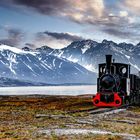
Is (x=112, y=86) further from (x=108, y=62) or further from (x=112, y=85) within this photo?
(x=108, y=62)

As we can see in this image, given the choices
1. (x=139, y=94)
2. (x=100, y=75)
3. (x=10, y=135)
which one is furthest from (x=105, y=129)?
(x=139, y=94)

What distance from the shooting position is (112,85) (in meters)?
55.4

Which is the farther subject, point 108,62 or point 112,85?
point 108,62

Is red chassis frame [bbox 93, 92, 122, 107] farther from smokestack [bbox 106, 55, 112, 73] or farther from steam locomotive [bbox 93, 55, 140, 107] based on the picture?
smokestack [bbox 106, 55, 112, 73]

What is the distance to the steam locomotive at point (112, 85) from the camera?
55328 mm

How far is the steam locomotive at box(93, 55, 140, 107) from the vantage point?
55.3 metres

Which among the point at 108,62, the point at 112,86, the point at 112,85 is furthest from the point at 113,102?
the point at 108,62

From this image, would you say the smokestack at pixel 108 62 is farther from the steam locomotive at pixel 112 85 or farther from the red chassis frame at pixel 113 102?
the red chassis frame at pixel 113 102

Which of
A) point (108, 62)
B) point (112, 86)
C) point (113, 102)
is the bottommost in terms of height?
point (113, 102)

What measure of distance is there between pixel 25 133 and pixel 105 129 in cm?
691

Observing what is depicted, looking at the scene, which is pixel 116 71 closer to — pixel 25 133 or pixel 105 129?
pixel 105 129

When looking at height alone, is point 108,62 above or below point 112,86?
above

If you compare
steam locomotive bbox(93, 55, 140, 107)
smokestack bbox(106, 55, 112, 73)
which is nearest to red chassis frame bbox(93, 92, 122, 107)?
steam locomotive bbox(93, 55, 140, 107)

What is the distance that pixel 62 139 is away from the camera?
2239cm
